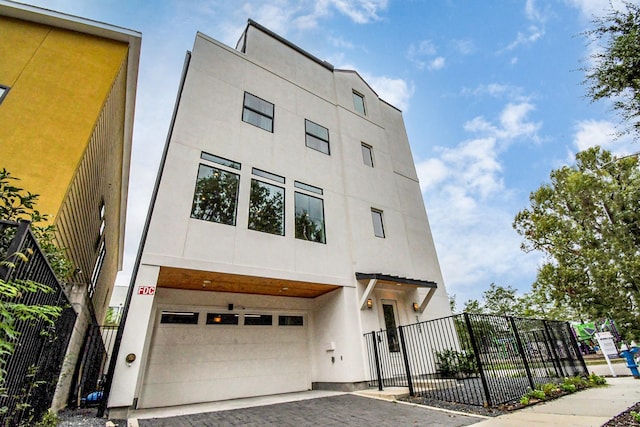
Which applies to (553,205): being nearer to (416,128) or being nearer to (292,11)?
(416,128)

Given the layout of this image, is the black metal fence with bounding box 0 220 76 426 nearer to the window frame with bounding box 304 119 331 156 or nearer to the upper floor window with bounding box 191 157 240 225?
the upper floor window with bounding box 191 157 240 225

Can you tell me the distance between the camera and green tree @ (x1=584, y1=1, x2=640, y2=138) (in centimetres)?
477

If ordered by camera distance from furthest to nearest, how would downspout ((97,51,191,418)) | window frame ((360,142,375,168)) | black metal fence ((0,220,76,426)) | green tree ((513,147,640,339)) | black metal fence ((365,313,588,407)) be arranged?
green tree ((513,147,640,339)) → window frame ((360,142,375,168)) → black metal fence ((365,313,588,407)) → downspout ((97,51,191,418)) → black metal fence ((0,220,76,426))

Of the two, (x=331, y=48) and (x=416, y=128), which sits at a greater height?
(x=331, y=48)

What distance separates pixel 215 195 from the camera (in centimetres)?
718

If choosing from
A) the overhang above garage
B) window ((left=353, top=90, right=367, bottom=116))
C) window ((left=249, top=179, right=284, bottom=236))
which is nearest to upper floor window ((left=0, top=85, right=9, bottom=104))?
window ((left=249, top=179, right=284, bottom=236))

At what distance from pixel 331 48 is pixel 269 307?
44.9 feet

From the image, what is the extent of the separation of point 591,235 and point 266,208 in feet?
52.9

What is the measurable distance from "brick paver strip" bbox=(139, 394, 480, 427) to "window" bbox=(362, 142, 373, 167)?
8520 mm

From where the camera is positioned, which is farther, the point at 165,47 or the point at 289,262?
the point at 165,47

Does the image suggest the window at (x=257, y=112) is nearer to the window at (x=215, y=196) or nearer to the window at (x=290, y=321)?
the window at (x=215, y=196)

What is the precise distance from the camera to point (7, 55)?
211 inches

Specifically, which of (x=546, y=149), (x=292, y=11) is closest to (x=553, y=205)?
(x=546, y=149)

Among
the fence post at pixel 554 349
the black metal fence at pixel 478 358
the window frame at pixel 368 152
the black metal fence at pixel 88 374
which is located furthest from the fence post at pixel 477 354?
the window frame at pixel 368 152
